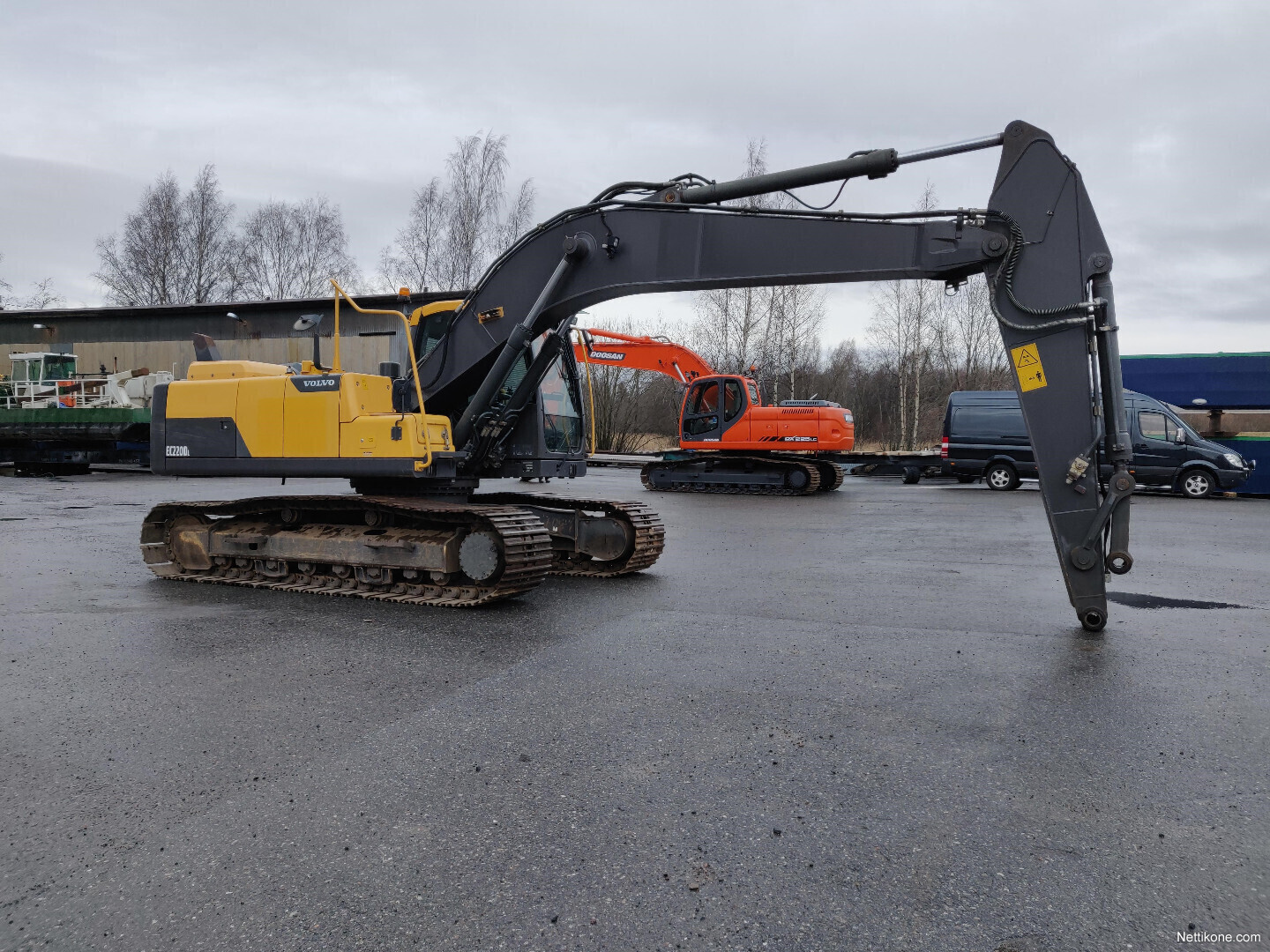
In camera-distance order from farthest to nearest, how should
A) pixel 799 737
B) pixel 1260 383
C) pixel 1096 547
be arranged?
pixel 1260 383
pixel 1096 547
pixel 799 737

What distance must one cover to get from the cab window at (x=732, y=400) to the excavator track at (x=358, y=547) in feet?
46.1

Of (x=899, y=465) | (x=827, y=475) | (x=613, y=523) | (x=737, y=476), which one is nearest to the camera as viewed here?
(x=613, y=523)

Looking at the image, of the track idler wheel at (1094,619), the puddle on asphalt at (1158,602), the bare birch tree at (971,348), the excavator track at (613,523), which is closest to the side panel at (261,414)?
the excavator track at (613,523)

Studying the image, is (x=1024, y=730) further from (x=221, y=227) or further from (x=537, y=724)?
(x=221, y=227)

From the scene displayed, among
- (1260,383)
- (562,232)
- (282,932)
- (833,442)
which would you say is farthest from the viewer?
(1260,383)

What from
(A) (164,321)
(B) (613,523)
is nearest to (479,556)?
(B) (613,523)

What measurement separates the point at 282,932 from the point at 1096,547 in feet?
17.9

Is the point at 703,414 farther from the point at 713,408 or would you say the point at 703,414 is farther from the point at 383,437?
the point at 383,437

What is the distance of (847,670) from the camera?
5328 mm

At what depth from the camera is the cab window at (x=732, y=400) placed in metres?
21.5

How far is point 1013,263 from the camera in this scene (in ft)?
20.0

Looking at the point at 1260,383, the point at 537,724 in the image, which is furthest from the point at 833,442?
the point at 537,724

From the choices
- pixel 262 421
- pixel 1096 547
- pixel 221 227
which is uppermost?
pixel 221 227

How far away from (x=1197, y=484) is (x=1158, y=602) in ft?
49.3
